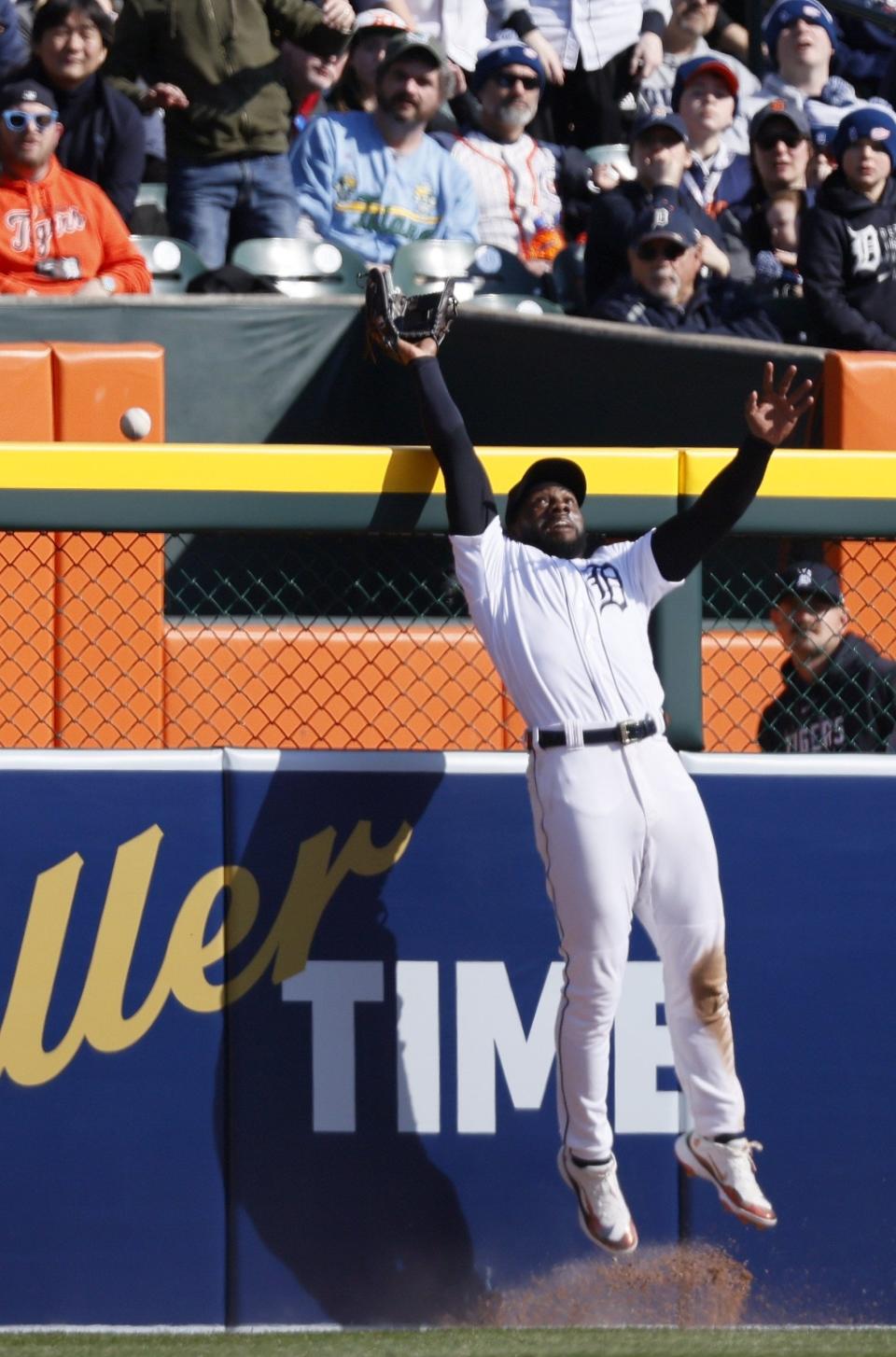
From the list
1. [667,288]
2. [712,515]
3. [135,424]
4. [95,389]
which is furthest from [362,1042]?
[667,288]

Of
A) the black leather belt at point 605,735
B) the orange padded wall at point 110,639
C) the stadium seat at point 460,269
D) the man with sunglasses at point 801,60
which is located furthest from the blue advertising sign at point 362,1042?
the man with sunglasses at point 801,60

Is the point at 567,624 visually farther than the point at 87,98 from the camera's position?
No

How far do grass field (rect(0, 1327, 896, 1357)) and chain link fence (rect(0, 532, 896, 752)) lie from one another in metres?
1.12

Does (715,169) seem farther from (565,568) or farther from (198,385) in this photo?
(565,568)

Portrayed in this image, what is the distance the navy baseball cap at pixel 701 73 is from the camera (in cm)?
862

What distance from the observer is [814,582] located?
12.5 feet

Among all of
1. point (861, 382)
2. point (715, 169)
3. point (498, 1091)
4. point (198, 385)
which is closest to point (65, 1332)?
point (498, 1091)

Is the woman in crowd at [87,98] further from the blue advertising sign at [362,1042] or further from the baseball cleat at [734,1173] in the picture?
the baseball cleat at [734,1173]

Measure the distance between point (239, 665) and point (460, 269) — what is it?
3.64 meters

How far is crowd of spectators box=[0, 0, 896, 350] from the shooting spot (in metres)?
7.07

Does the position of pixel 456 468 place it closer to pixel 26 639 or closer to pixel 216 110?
pixel 26 639

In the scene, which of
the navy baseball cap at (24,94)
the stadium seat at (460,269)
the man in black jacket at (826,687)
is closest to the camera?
the man in black jacket at (826,687)

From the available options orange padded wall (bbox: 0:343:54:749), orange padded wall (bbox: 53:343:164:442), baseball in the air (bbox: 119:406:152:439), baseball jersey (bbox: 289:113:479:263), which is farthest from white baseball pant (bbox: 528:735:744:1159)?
baseball jersey (bbox: 289:113:479:263)

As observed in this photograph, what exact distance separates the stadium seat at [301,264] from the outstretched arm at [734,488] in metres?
4.06
